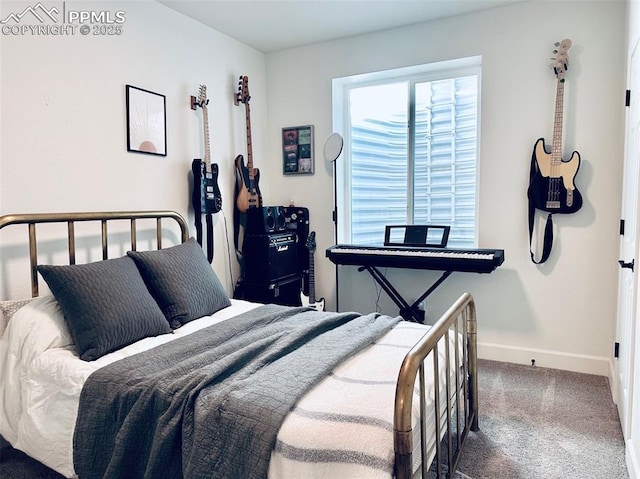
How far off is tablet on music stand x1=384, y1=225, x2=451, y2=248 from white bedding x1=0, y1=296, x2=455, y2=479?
1.11 m

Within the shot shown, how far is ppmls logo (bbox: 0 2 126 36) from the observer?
2136 mm

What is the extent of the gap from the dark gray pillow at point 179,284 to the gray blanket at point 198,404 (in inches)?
15.9

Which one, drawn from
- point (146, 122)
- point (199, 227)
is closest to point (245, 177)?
point (199, 227)

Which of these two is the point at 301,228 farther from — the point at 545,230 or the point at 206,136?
the point at 545,230

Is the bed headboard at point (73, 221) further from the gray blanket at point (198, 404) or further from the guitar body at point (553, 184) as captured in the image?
the guitar body at point (553, 184)

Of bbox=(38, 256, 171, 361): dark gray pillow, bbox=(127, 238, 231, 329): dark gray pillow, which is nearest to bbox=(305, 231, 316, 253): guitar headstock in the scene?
bbox=(127, 238, 231, 329): dark gray pillow

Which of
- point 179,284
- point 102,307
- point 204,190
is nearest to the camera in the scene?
point 102,307

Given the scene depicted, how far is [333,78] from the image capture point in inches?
144

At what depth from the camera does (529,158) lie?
301cm

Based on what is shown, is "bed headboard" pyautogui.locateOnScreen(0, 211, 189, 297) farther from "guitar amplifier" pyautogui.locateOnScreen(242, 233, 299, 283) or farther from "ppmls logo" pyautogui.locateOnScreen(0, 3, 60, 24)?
"ppmls logo" pyautogui.locateOnScreen(0, 3, 60, 24)

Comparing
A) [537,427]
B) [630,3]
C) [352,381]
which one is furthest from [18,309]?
[630,3]

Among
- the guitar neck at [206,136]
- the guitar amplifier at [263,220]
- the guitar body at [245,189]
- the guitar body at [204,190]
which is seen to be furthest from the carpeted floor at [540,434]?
the guitar body at [245,189]

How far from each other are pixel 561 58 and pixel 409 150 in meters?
1.21

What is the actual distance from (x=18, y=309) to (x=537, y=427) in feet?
8.29
